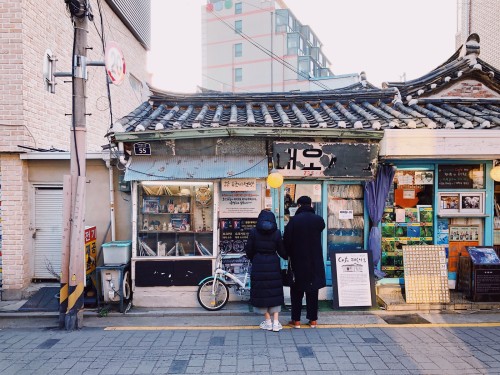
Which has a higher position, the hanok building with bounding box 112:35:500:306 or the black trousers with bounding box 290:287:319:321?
the hanok building with bounding box 112:35:500:306

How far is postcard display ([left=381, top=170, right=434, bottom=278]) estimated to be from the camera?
8836 mm

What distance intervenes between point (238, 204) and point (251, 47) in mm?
44418

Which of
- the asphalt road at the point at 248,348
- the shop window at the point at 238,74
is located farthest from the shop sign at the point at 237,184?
the shop window at the point at 238,74

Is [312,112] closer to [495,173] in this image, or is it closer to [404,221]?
[404,221]

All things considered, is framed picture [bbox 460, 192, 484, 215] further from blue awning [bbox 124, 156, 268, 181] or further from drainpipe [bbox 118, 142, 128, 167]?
drainpipe [bbox 118, 142, 128, 167]

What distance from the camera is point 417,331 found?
658 cm

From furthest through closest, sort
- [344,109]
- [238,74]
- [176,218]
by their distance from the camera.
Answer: [238,74], [344,109], [176,218]

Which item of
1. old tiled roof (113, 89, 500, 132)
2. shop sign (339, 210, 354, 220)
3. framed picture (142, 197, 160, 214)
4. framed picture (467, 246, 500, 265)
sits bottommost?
framed picture (467, 246, 500, 265)

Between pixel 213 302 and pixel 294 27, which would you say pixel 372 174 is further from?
pixel 294 27

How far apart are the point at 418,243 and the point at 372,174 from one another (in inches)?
86.7

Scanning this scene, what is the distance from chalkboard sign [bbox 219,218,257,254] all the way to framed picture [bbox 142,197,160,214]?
1.53 m

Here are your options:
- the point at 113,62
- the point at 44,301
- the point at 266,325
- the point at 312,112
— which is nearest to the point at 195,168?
the point at 113,62

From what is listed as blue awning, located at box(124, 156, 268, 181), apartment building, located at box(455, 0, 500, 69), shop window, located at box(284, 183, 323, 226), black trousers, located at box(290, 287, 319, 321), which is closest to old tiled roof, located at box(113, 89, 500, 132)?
blue awning, located at box(124, 156, 268, 181)

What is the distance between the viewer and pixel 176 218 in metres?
8.67
